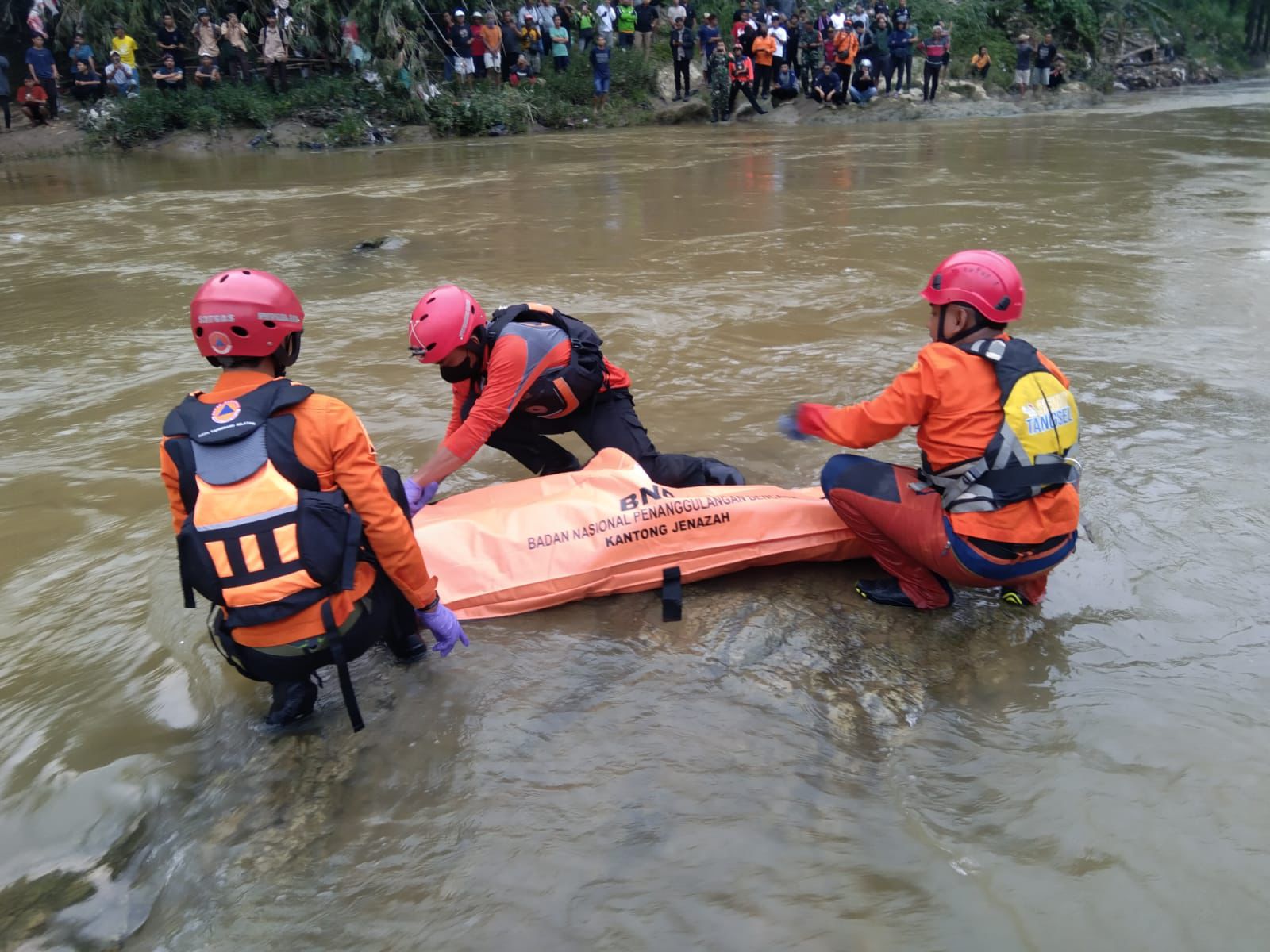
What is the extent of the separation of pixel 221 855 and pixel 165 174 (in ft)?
54.2

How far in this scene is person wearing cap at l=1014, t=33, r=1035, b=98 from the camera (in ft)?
84.9

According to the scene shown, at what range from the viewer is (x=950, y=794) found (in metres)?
2.59

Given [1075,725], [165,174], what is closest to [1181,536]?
[1075,725]

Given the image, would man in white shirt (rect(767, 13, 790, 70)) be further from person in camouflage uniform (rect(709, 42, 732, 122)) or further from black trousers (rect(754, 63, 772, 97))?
person in camouflage uniform (rect(709, 42, 732, 122))

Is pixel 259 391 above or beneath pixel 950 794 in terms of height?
above

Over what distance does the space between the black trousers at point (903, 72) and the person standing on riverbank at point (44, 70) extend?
1968 cm

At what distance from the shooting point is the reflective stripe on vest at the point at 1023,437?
3.25 metres

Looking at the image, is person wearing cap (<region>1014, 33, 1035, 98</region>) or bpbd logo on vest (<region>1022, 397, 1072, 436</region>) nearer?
bpbd logo on vest (<region>1022, 397, 1072, 436</region>)

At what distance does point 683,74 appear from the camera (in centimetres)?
2386

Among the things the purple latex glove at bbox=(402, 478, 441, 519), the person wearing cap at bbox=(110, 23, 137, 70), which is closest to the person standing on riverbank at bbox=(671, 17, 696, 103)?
the person wearing cap at bbox=(110, 23, 137, 70)

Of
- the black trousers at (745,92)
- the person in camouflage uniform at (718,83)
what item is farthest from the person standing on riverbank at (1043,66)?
the person in camouflage uniform at (718,83)

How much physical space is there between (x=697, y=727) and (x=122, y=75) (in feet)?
74.5

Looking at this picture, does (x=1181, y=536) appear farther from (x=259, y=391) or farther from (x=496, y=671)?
(x=259, y=391)

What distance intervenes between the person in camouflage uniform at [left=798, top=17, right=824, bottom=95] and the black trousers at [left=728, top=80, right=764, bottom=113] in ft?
5.10
